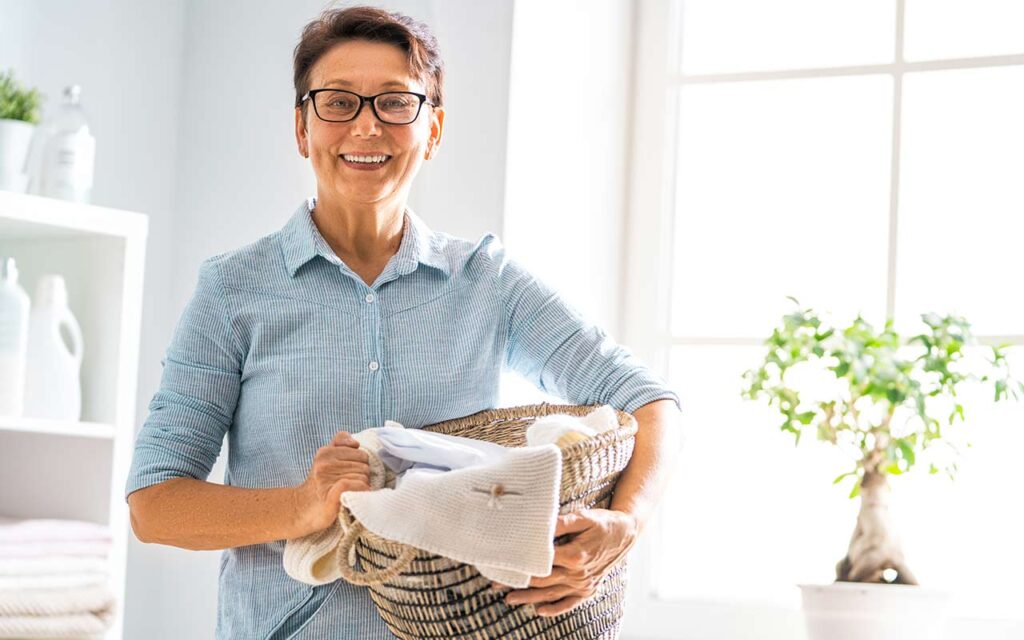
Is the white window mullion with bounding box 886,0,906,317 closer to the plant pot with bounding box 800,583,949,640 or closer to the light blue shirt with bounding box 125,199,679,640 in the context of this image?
the plant pot with bounding box 800,583,949,640

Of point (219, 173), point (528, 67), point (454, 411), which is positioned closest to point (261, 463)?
point (454, 411)

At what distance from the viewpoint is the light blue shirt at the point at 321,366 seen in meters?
1.37

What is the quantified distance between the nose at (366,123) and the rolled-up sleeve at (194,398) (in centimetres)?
22

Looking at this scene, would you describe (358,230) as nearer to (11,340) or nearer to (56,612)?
(11,340)

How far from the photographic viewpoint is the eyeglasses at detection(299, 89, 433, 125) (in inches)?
55.1

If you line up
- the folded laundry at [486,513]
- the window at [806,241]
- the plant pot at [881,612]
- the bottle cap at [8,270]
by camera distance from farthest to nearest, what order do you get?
the window at [806,241]
the bottle cap at [8,270]
the plant pot at [881,612]
the folded laundry at [486,513]

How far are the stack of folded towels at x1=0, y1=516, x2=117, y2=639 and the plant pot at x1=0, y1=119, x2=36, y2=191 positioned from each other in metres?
0.51

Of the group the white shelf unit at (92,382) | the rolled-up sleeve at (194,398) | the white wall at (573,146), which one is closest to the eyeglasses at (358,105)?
the rolled-up sleeve at (194,398)

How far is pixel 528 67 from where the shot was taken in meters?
2.13

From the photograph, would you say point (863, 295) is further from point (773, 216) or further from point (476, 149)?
point (476, 149)

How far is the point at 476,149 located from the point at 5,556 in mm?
929

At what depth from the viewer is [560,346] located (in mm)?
1479

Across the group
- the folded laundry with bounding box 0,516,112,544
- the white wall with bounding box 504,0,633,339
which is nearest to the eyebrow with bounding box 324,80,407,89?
the white wall with bounding box 504,0,633,339

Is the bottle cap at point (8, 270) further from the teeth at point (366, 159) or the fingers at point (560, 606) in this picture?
the fingers at point (560, 606)
